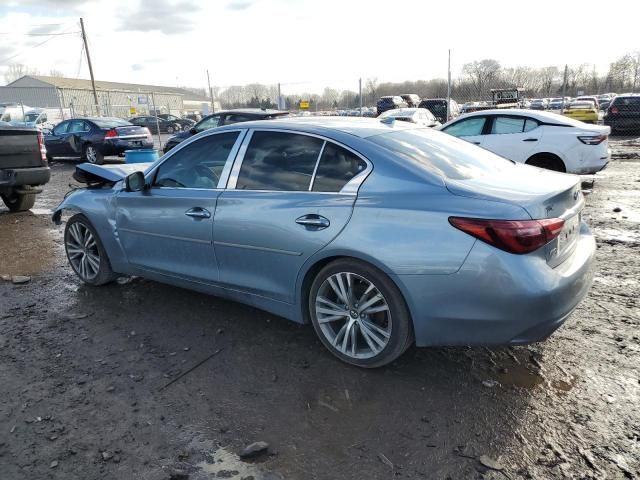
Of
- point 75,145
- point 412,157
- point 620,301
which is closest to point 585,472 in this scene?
point 412,157

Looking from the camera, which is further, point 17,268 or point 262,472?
point 17,268

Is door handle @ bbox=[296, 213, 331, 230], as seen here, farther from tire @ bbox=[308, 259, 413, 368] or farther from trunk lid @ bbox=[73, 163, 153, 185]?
trunk lid @ bbox=[73, 163, 153, 185]

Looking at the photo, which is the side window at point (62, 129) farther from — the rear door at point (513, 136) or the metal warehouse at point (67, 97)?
the metal warehouse at point (67, 97)

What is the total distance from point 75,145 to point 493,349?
52.1 feet

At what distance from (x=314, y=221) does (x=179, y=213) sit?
1322 mm

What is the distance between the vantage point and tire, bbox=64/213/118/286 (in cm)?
470

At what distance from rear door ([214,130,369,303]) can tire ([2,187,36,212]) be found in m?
6.88

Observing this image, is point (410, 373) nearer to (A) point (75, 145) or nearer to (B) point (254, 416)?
(B) point (254, 416)

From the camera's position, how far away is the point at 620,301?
13.4 ft

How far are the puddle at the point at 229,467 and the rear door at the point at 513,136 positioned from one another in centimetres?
765

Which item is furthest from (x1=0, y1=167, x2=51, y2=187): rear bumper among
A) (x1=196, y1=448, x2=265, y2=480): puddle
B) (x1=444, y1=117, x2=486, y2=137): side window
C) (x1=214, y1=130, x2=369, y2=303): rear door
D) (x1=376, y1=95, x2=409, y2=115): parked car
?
(x1=376, y1=95, x2=409, y2=115): parked car

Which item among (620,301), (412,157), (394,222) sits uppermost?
(412,157)

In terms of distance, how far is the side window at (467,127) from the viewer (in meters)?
9.43

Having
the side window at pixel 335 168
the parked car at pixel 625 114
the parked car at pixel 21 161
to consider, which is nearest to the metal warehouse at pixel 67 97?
the parked car at pixel 625 114
